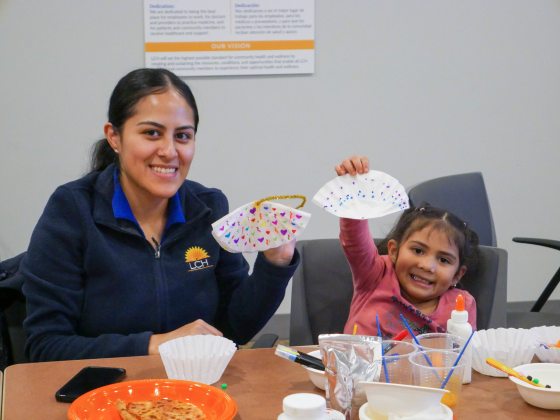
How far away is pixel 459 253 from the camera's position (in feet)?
7.24

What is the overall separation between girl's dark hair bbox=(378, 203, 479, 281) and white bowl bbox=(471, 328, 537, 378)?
539mm

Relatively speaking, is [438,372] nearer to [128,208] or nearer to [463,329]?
[463,329]

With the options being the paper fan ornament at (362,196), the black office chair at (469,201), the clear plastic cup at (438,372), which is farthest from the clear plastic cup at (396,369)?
the black office chair at (469,201)

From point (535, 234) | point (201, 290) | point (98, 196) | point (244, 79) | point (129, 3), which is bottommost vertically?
point (535, 234)

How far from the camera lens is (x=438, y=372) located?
1409 mm

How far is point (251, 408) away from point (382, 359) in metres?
0.27

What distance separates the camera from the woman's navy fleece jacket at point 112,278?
76.5 inches

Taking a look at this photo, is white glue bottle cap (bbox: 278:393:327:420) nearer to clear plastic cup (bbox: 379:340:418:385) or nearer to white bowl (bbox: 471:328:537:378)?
clear plastic cup (bbox: 379:340:418:385)

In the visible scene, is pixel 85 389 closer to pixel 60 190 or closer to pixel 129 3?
pixel 60 190

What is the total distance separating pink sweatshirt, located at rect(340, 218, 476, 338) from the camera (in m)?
2.11

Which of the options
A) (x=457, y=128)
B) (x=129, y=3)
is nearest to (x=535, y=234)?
(x=457, y=128)

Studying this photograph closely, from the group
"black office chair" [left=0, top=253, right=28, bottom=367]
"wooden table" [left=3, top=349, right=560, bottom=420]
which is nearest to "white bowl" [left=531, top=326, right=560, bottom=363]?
"wooden table" [left=3, top=349, right=560, bottom=420]

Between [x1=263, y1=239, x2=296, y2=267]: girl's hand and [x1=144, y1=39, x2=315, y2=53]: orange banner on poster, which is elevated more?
[x1=144, y1=39, x2=315, y2=53]: orange banner on poster

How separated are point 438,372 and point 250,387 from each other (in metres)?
0.39
